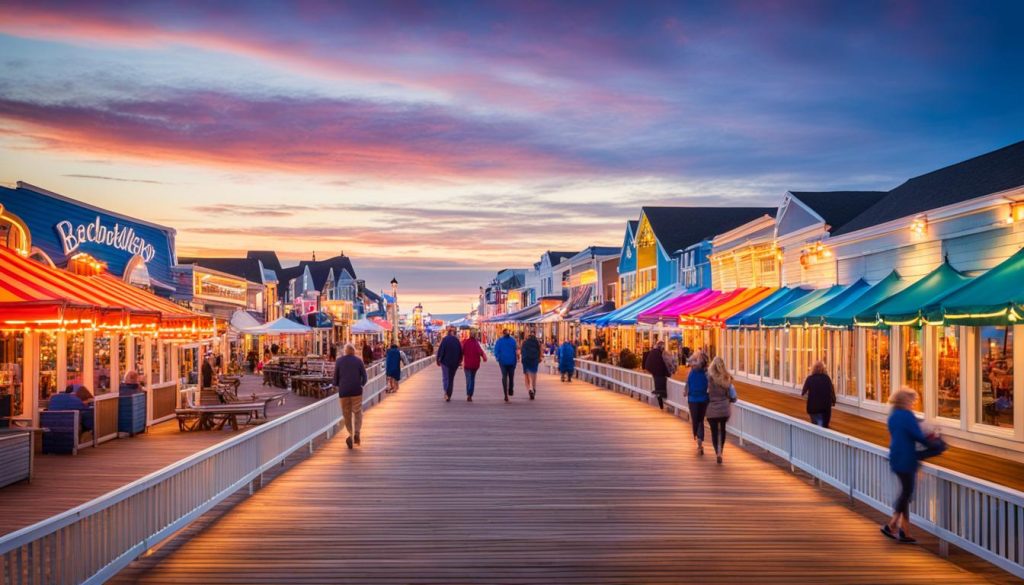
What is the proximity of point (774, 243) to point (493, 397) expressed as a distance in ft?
36.0

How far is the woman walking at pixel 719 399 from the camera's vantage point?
14695 mm

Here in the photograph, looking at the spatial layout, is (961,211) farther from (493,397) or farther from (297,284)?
(297,284)

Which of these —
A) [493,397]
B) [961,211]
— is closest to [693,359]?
[961,211]

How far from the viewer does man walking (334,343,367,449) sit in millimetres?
16156

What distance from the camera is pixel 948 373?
1858cm

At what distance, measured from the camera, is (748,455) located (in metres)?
15.7

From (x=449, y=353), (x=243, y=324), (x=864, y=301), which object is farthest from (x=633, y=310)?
(x=864, y=301)

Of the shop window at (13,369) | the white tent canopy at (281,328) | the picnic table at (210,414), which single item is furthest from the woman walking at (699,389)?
the white tent canopy at (281,328)

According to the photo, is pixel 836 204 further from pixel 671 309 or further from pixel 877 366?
pixel 877 366

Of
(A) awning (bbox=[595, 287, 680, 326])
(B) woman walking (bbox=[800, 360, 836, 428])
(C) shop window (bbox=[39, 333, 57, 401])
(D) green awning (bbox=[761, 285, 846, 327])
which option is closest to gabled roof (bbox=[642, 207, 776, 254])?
(A) awning (bbox=[595, 287, 680, 326])

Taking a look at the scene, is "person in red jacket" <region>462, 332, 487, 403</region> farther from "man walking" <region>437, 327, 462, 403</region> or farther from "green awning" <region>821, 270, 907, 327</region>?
"green awning" <region>821, 270, 907, 327</region>

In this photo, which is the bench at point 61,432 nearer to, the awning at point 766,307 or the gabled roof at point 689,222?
the awning at point 766,307

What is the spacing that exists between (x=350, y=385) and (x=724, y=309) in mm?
18199

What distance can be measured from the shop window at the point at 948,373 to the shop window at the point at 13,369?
16.5 meters
